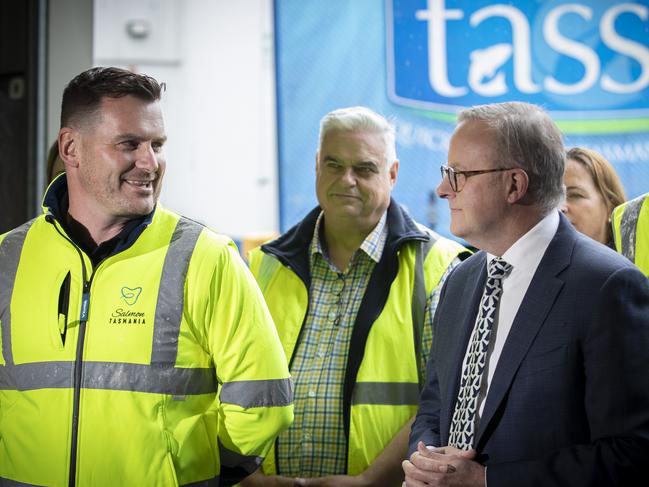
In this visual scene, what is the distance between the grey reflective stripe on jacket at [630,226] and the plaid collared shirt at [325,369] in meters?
0.53

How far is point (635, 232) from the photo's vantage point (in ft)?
6.63

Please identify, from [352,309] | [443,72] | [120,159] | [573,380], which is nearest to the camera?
[573,380]

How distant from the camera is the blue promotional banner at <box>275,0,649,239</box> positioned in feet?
12.3

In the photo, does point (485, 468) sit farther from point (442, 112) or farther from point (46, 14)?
point (442, 112)

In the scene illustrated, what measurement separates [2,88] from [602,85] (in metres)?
2.56

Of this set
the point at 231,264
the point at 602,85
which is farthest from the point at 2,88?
the point at 602,85

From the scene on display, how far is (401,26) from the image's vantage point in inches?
148

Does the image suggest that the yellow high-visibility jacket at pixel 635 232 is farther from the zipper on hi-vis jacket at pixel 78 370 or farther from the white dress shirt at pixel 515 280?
the zipper on hi-vis jacket at pixel 78 370

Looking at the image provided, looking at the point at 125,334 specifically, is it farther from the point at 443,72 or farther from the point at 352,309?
the point at 443,72

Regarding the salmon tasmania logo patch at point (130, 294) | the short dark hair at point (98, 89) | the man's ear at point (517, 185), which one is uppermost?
the short dark hair at point (98, 89)

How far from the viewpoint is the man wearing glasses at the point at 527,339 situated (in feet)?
5.01

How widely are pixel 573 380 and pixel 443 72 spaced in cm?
243

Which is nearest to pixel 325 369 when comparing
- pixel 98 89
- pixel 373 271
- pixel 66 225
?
pixel 373 271

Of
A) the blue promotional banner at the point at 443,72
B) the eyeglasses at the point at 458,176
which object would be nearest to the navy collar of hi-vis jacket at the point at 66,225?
the eyeglasses at the point at 458,176
